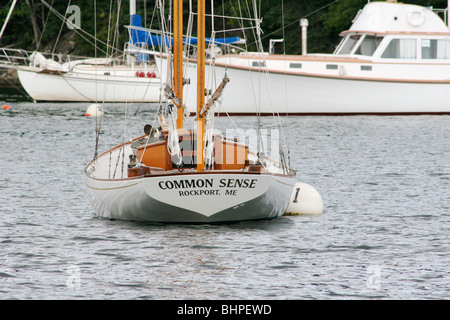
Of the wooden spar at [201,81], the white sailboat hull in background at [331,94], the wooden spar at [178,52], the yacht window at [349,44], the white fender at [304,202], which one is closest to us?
the wooden spar at [201,81]

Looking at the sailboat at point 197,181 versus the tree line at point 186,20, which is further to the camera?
the tree line at point 186,20

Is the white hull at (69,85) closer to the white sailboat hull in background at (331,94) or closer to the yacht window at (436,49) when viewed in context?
the white sailboat hull in background at (331,94)

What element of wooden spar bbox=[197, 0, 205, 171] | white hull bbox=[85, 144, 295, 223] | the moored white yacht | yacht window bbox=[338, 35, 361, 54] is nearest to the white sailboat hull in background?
the moored white yacht

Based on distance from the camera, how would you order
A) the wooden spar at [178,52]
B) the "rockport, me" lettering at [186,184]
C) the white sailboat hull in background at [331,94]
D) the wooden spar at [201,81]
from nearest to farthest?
the "rockport, me" lettering at [186,184]
the wooden spar at [201,81]
the wooden spar at [178,52]
the white sailboat hull in background at [331,94]

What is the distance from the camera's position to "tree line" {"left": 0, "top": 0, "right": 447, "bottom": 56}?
69512 millimetres

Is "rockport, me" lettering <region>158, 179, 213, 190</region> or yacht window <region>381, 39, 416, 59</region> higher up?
yacht window <region>381, 39, 416, 59</region>

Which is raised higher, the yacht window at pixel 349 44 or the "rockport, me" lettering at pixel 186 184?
the yacht window at pixel 349 44

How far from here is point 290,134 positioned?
4175 centimetres

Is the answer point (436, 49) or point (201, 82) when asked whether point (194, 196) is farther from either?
point (436, 49)

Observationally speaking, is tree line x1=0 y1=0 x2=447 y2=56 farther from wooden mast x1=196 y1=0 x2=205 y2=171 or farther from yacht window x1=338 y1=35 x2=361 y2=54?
wooden mast x1=196 y1=0 x2=205 y2=171

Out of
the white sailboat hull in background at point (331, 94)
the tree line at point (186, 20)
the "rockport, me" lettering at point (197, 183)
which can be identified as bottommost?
the "rockport, me" lettering at point (197, 183)

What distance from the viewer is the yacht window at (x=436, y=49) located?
50.9 metres

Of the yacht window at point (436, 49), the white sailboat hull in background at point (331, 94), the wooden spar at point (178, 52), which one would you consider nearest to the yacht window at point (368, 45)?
the white sailboat hull in background at point (331, 94)

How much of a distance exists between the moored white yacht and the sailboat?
29.9 metres
